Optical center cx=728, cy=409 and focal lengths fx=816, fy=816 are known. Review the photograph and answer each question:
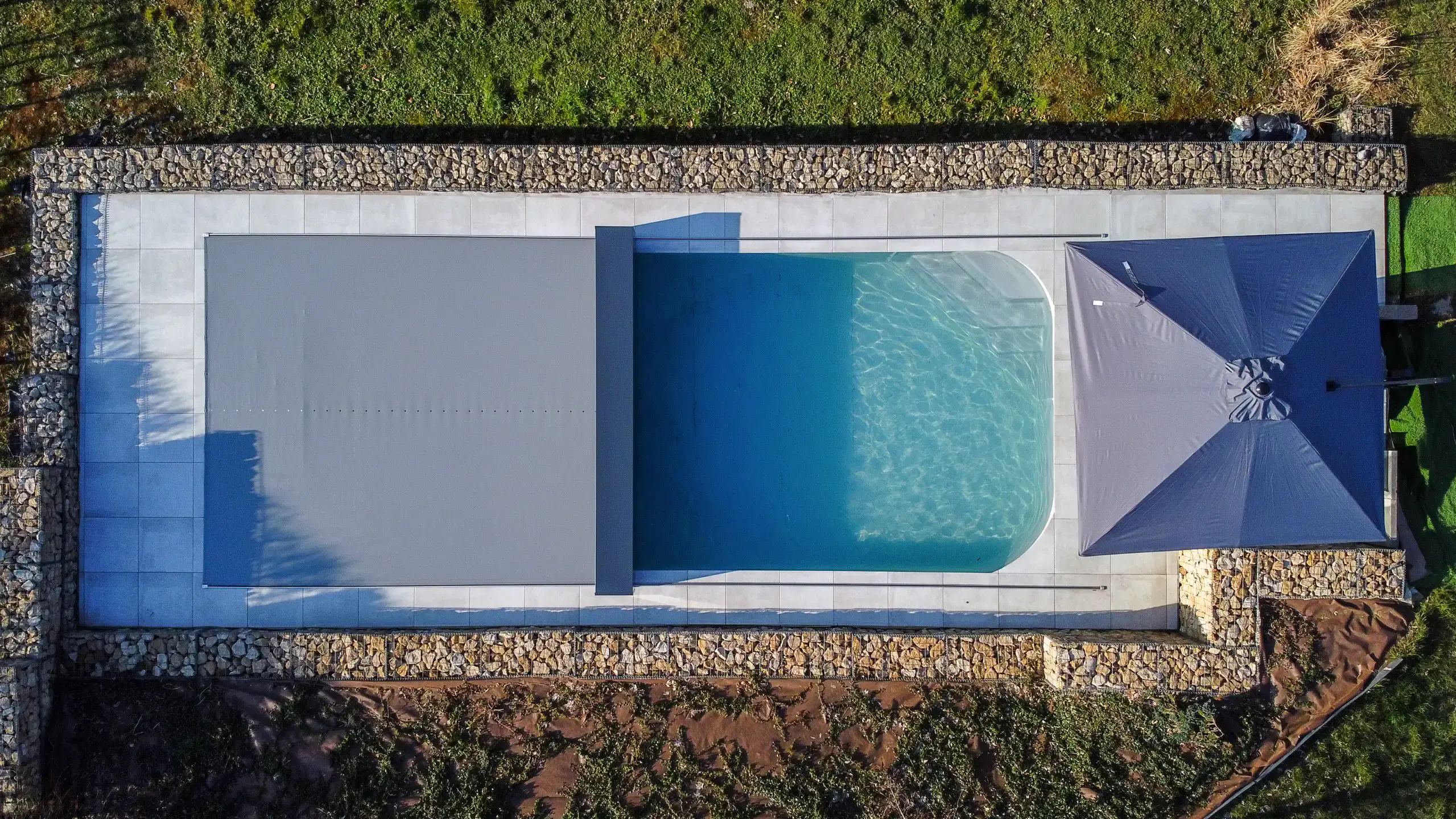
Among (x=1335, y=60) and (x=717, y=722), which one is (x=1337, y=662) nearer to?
(x=1335, y=60)

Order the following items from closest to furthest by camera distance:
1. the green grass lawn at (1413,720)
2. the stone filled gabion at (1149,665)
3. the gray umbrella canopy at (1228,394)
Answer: the gray umbrella canopy at (1228,394)
the stone filled gabion at (1149,665)
the green grass lawn at (1413,720)

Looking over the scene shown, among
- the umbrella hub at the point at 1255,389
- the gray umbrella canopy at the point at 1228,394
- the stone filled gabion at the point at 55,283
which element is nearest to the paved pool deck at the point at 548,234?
the stone filled gabion at the point at 55,283

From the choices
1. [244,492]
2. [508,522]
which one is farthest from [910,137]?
[244,492]

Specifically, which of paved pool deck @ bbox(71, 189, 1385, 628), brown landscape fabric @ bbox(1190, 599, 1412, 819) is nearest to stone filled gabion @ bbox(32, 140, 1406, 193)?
paved pool deck @ bbox(71, 189, 1385, 628)

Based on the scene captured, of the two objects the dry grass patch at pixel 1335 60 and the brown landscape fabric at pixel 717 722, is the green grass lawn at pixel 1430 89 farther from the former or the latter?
the brown landscape fabric at pixel 717 722

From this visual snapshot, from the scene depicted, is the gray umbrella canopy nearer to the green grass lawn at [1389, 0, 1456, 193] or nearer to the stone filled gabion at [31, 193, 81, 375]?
the green grass lawn at [1389, 0, 1456, 193]

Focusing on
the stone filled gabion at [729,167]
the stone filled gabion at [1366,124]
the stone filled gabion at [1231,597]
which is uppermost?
the stone filled gabion at [1366,124]

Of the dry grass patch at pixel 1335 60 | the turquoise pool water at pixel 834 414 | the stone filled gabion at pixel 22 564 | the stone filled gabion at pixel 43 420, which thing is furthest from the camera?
the turquoise pool water at pixel 834 414
